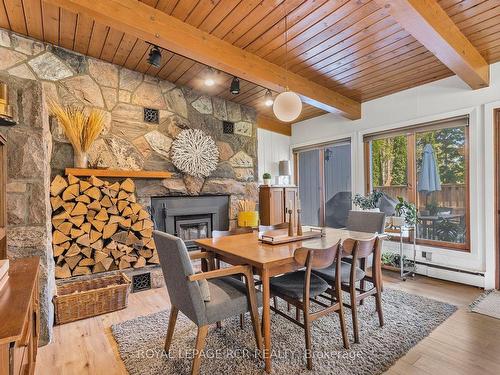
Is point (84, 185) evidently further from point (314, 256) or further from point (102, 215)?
point (314, 256)

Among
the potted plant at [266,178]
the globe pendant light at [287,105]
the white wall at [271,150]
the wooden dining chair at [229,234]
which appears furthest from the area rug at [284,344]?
the white wall at [271,150]

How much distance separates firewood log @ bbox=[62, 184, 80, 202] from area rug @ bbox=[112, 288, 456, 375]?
4.49 ft

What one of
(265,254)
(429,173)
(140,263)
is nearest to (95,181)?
(140,263)

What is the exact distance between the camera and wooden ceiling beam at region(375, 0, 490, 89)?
1986 mm

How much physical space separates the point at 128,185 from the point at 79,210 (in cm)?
57

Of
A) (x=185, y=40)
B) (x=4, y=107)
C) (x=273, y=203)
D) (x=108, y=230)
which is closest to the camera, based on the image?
(x=4, y=107)

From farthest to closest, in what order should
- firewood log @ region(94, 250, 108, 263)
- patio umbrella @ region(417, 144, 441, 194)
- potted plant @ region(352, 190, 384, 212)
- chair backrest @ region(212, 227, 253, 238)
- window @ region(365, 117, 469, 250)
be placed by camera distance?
potted plant @ region(352, 190, 384, 212)
patio umbrella @ region(417, 144, 441, 194)
window @ region(365, 117, 469, 250)
firewood log @ region(94, 250, 108, 263)
chair backrest @ region(212, 227, 253, 238)

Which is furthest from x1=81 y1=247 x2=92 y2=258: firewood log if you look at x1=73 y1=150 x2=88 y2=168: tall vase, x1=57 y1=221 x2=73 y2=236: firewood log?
x1=73 y1=150 x2=88 y2=168: tall vase

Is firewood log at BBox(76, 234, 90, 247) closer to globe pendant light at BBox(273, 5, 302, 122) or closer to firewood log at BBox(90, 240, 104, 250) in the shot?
firewood log at BBox(90, 240, 104, 250)

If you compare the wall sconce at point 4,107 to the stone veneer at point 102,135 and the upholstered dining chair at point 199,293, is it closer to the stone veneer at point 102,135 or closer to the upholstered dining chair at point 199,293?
the stone veneer at point 102,135

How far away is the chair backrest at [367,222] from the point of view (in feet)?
9.91

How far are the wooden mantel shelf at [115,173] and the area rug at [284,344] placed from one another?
156 centimetres

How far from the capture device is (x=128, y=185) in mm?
3277

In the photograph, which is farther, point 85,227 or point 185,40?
point 85,227
